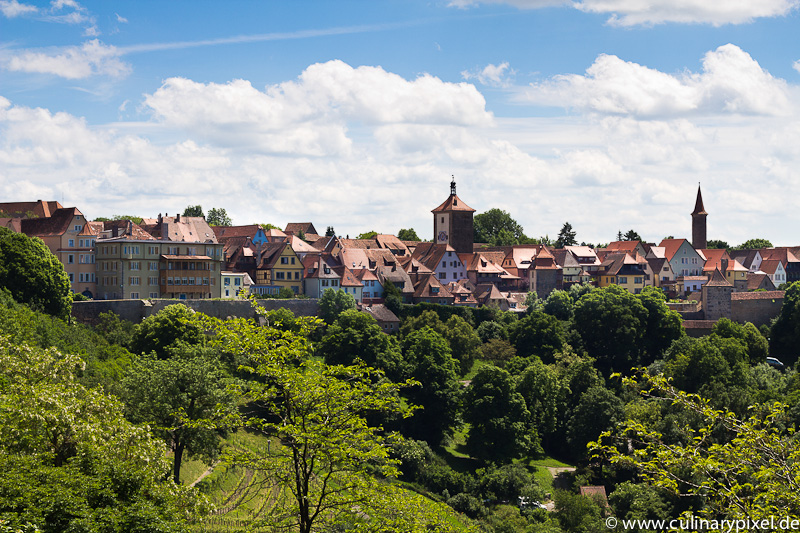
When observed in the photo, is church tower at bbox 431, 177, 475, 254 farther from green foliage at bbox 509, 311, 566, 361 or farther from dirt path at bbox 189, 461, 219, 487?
dirt path at bbox 189, 461, 219, 487

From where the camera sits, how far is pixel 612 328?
258 ft

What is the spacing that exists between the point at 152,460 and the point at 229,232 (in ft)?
241

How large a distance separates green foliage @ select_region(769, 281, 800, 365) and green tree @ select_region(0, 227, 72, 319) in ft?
200

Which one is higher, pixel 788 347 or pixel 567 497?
pixel 788 347

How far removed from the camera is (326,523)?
1738 centimetres

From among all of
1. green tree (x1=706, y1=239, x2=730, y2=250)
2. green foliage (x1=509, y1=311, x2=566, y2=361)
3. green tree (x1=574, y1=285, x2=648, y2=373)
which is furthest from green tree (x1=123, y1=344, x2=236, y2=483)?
green tree (x1=706, y1=239, x2=730, y2=250)

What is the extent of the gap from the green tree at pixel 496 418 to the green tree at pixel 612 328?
18.7m

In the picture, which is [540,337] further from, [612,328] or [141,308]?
[141,308]

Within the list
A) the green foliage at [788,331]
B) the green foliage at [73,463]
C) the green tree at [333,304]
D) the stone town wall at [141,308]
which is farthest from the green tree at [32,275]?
the green foliage at [788,331]

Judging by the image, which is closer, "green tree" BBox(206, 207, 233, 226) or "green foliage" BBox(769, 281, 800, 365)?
"green foliage" BBox(769, 281, 800, 365)

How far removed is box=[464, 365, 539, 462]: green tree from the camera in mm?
58594

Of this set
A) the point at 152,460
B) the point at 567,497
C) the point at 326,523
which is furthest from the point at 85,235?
the point at 326,523

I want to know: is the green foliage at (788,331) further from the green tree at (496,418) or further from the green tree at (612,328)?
the green tree at (496,418)

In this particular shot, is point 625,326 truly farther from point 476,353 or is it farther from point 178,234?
point 178,234
